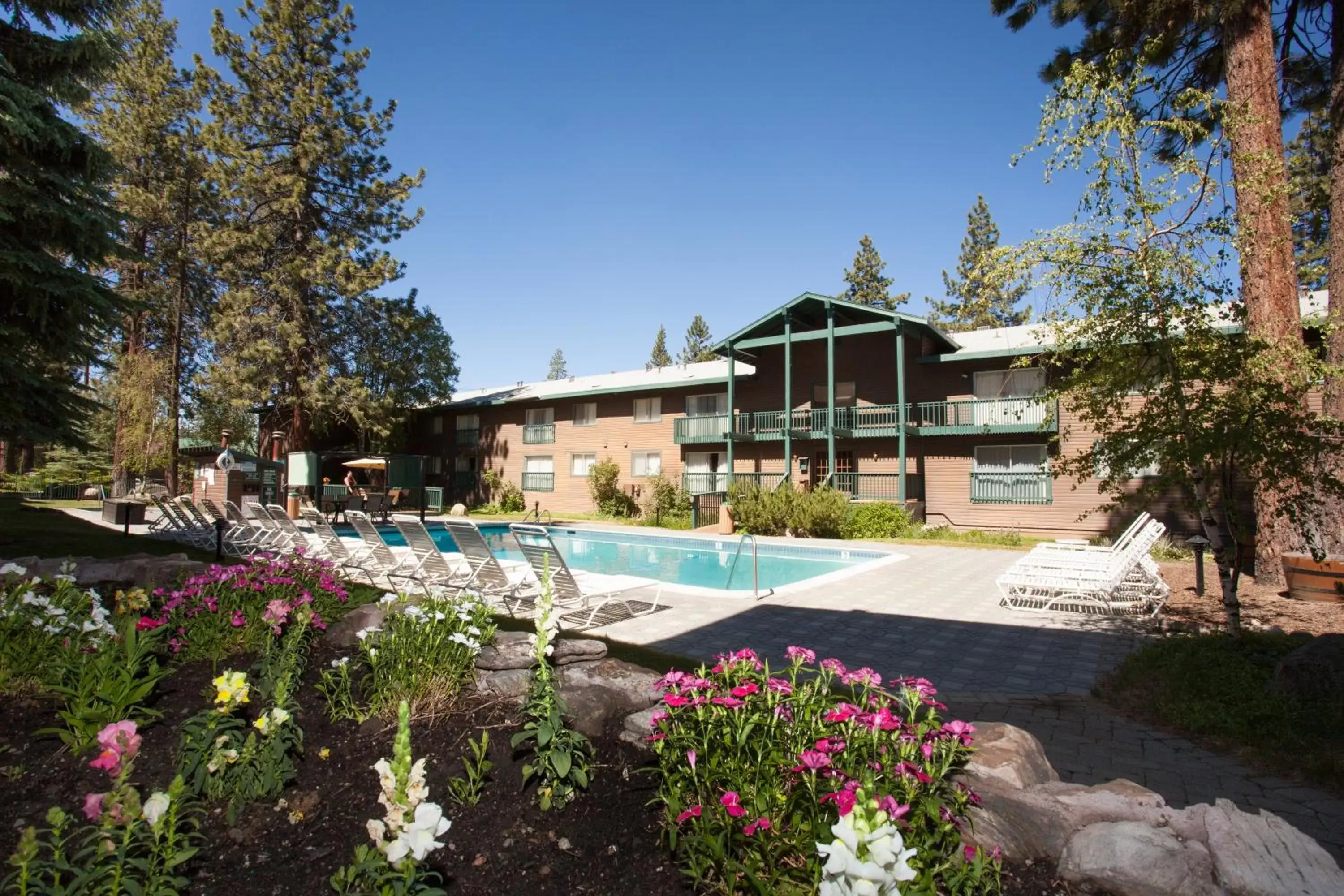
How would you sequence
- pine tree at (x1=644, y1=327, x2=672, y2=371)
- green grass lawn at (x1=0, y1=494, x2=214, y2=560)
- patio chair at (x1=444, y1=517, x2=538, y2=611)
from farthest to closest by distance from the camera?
1. pine tree at (x1=644, y1=327, x2=672, y2=371)
2. green grass lawn at (x1=0, y1=494, x2=214, y2=560)
3. patio chair at (x1=444, y1=517, x2=538, y2=611)

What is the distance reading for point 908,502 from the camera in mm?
21188

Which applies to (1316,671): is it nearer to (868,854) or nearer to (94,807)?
(868,854)

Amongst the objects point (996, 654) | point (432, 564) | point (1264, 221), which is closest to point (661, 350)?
point (1264, 221)

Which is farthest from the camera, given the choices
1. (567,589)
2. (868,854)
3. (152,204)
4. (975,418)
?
(152,204)

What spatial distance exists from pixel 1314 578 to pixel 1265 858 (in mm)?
8760

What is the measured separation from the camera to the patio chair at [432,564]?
27.1 feet

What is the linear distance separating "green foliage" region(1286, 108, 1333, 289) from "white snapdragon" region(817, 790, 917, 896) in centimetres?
1750

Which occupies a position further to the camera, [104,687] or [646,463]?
A: [646,463]

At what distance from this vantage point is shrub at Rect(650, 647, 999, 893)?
216 cm

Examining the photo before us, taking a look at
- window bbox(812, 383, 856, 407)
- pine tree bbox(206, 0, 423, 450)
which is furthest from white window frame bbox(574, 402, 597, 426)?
window bbox(812, 383, 856, 407)

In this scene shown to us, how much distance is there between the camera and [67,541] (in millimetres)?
10680

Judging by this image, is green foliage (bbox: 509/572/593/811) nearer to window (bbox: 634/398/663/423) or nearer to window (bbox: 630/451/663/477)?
window (bbox: 630/451/663/477)

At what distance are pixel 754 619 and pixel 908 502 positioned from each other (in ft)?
48.2

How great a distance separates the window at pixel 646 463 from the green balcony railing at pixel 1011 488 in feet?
38.3
